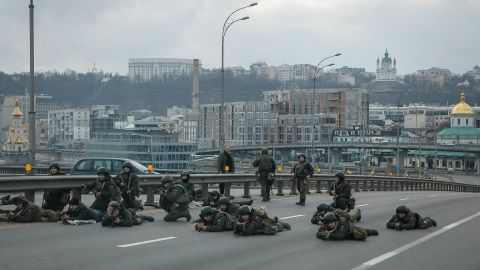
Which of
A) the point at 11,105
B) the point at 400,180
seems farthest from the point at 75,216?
the point at 11,105

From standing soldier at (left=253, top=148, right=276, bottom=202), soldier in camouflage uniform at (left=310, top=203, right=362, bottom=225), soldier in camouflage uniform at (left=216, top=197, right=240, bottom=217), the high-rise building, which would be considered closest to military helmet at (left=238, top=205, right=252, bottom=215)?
soldier in camouflage uniform at (left=216, top=197, right=240, bottom=217)

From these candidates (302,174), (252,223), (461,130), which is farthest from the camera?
(461,130)

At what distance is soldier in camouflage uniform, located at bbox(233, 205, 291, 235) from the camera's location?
15.9m

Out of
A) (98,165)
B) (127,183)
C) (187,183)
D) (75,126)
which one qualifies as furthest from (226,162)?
(75,126)

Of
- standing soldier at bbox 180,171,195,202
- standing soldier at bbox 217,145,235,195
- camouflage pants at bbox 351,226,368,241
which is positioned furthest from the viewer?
standing soldier at bbox 217,145,235,195

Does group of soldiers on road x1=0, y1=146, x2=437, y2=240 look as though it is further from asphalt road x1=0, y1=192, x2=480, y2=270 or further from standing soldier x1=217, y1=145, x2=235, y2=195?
standing soldier x1=217, y1=145, x2=235, y2=195

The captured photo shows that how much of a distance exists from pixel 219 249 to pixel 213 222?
292cm

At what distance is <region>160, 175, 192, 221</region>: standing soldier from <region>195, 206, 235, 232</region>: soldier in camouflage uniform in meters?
2.12

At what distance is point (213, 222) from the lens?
16719 mm

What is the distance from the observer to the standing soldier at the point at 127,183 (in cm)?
1959

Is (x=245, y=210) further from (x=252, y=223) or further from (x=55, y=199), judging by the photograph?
(x=55, y=199)

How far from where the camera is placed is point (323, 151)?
17412cm

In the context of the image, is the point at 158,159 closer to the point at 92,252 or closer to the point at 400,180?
the point at 400,180

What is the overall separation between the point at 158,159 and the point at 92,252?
68128 millimetres
